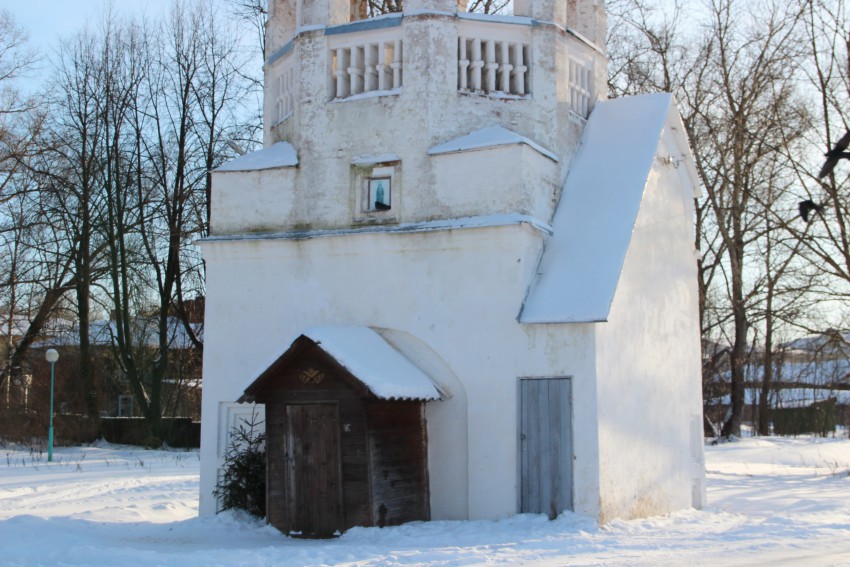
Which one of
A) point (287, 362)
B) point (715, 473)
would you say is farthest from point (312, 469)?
point (715, 473)

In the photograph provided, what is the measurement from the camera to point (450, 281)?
12820 mm

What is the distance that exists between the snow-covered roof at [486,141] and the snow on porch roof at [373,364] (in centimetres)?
272

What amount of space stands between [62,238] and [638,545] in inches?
1070

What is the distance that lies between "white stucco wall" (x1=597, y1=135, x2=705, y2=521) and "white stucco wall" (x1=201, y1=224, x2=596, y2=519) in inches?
27.4

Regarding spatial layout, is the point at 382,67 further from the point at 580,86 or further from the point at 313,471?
the point at 313,471

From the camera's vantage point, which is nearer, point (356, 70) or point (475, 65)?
point (475, 65)

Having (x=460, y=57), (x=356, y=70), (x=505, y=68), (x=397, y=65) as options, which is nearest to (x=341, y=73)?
(x=356, y=70)

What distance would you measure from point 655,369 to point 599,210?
8.62 ft

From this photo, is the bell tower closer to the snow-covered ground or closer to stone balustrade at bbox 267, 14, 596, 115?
stone balustrade at bbox 267, 14, 596, 115

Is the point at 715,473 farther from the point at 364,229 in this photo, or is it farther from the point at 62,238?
the point at 62,238

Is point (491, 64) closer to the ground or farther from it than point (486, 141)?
farther from it

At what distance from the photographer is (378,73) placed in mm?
13906

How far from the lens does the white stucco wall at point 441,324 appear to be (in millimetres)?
12227

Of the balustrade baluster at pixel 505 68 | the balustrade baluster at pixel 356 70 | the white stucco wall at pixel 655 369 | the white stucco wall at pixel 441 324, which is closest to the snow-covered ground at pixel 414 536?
the white stucco wall at pixel 655 369
